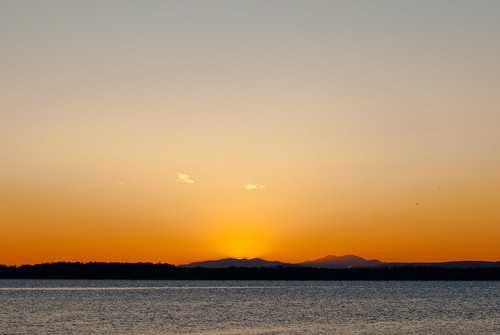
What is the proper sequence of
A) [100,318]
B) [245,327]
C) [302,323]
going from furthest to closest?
[100,318] → [302,323] → [245,327]

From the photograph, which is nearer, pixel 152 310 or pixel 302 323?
pixel 302 323

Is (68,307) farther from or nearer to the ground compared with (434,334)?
farther from the ground

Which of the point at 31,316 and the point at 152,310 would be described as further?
the point at 152,310

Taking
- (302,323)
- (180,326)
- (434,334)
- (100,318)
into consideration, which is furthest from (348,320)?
(100,318)

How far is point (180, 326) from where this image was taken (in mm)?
77188

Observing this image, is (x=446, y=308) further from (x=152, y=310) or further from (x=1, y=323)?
(x=1, y=323)

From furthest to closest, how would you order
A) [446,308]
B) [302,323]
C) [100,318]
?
1. [446,308]
2. [100,318]
3. [302,323]

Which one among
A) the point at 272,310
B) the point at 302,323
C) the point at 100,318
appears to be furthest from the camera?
the point at 272,310

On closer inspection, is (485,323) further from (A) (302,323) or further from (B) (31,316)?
(B) (31,316)

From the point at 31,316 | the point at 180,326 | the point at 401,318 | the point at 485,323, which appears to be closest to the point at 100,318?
the point at 31,316

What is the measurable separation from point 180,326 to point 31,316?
76.8 feet

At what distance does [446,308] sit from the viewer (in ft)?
365

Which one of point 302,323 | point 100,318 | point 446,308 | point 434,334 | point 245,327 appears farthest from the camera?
point 446,308

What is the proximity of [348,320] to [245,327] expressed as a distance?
16.2m
